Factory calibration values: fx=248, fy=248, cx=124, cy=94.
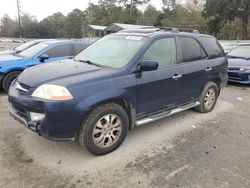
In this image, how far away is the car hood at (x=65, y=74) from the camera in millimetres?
3346

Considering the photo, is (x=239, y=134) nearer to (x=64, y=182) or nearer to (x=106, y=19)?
(x=64, y=182)

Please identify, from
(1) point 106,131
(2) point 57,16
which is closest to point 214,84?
(1) point 106,131

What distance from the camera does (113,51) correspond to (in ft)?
14.0

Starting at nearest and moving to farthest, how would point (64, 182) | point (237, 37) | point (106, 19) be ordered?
1. point (64, 182)
2. point (237, 37)
3. point (106, 19)

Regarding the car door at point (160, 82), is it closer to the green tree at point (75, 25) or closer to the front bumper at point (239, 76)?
the front bumper at point (239, 76)

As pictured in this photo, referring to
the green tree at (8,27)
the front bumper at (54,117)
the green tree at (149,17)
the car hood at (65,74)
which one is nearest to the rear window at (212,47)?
the car hood at (65,74)

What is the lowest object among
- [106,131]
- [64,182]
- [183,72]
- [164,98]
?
[64,182]

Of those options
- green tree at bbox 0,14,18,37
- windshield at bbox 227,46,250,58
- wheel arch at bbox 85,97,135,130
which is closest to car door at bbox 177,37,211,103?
wheel arch at bbox 85,97,135,130

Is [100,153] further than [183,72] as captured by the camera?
No

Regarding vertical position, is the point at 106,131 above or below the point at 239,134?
above

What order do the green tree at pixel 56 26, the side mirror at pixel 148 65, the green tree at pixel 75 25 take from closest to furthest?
the side mirror at pixel 148 65, the green tree at pixel 56 26, the green tree at pixel 75 25

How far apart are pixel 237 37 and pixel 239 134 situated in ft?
152

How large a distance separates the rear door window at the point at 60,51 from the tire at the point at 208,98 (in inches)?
176

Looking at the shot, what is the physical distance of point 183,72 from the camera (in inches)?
179
